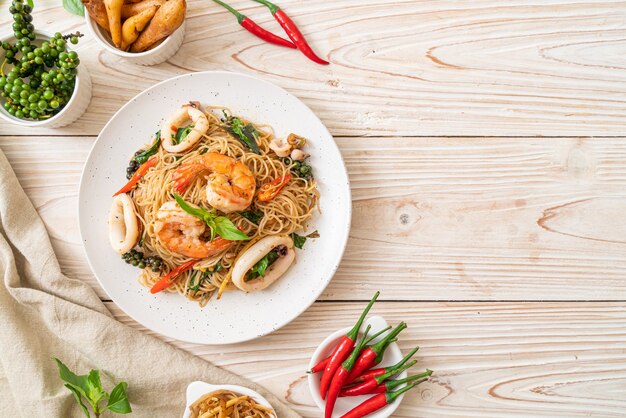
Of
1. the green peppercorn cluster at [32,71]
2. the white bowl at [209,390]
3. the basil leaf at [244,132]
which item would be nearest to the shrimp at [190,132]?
the basil leaf at [244,132]

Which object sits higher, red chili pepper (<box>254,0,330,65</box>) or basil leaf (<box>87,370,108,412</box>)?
red chili pepper (<box>254,0,330,65</box>)

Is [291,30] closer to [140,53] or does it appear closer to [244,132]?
[244,132]

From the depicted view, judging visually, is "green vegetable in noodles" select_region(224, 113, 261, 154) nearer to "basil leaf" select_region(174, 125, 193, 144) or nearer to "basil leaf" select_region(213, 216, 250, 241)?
"basil leaf" select_region(174, 125, 193, 144)

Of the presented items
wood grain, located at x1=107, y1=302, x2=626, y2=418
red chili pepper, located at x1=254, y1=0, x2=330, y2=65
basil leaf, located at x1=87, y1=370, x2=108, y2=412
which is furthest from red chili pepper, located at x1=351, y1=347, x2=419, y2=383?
red chili pepper, located at x1=254, y1=0, x2=330, y2=65

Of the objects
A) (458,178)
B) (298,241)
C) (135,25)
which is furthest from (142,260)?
(458,178)

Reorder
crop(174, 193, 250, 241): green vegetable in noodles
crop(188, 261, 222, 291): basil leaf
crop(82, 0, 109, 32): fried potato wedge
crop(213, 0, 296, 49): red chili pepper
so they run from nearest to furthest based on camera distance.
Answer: crop(174, 193, 250, 241): green vegetable in noodles → crop(82, 0, 109, 32): fried potato wedge → crop(188, 261, 222, 291): basil leaf → crop(213, 0, 296, 49): red chili pepper

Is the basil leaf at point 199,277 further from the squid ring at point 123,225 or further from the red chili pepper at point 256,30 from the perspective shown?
the red chili pepper at point 256,30

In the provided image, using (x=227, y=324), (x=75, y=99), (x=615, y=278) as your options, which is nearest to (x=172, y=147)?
(x=75, y=99)
